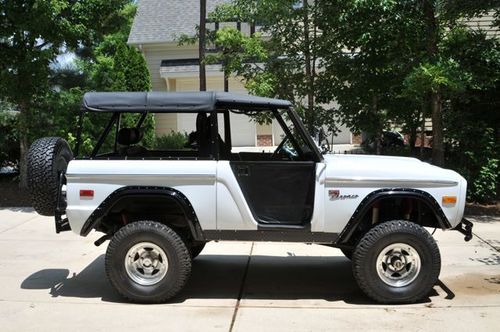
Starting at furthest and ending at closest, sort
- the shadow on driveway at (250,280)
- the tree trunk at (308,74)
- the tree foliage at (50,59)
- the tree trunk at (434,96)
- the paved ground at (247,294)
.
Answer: the tree trunk at (308,74)
the tree foliage at (50,59)
the tree trunk at (434,96)
the shadow on driveway at (250,280)
the paved ground at (247,294)

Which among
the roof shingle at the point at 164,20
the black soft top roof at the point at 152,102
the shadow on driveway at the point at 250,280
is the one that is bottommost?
the shadow on driveway at the point at 250,280

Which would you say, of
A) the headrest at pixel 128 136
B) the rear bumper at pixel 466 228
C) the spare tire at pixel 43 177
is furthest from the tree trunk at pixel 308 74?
the spare tire at pixel 43 177

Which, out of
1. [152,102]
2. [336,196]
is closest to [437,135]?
[336,196]

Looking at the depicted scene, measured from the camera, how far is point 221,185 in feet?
17.6

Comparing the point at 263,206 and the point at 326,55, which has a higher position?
the point at 326,55

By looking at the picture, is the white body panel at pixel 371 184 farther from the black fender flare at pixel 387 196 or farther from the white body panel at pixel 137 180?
the white body panel at pixel 137 180

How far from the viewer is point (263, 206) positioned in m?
5.48

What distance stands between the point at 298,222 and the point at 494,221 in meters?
5.04

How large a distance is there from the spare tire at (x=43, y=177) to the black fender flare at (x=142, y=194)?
48 cm

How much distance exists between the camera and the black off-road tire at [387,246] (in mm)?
5328

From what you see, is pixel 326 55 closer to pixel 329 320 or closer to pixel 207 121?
pixel 207 121

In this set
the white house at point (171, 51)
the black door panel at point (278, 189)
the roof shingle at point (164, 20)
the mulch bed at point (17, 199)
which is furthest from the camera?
the roof shingle at point (164, 20)

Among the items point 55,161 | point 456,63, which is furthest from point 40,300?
point 456,63

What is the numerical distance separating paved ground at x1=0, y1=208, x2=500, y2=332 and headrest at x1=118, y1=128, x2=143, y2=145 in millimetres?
1509
